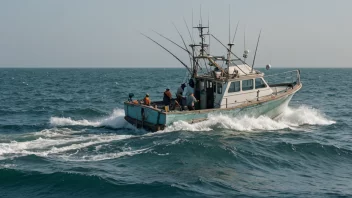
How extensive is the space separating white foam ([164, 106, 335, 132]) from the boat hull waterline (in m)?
0.20

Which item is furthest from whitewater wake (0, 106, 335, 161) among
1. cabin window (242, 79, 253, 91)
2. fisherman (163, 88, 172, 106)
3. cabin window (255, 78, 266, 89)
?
fisherman (163, 88, 172, 106)

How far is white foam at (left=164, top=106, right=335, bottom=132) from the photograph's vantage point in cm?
1969

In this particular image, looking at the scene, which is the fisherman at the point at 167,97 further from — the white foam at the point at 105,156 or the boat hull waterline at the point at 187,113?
the white foam at the point at 105,156

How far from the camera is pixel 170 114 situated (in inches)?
747

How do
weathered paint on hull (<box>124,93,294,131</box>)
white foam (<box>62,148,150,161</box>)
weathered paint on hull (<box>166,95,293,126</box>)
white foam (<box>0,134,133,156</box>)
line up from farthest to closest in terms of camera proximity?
1. weathered paint on hull (<box>166,95,293,126</box>)
2. weathered paint on hull (<box>124,93,294,131</box>)
3. white foam (<box>0,134,133,156</box>)
4. white foam (<box>62,148,150,161</box>)

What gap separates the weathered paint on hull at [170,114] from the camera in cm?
1920

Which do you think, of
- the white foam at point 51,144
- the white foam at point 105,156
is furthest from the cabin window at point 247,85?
the white foam at point 105,156

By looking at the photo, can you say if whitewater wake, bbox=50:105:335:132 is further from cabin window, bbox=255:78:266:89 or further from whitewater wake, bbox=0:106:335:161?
cabin window, bbox=255:78:266:89

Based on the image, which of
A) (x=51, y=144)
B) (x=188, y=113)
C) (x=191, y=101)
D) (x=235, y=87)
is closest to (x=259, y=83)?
(x=235, y=87)

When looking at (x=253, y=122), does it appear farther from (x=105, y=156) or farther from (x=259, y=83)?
(x=105, y=156)

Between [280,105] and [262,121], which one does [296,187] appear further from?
[280,105]

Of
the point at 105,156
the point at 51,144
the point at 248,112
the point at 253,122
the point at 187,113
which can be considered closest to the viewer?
the point at 105,156

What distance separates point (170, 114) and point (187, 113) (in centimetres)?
84

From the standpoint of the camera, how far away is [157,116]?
63.5ft
